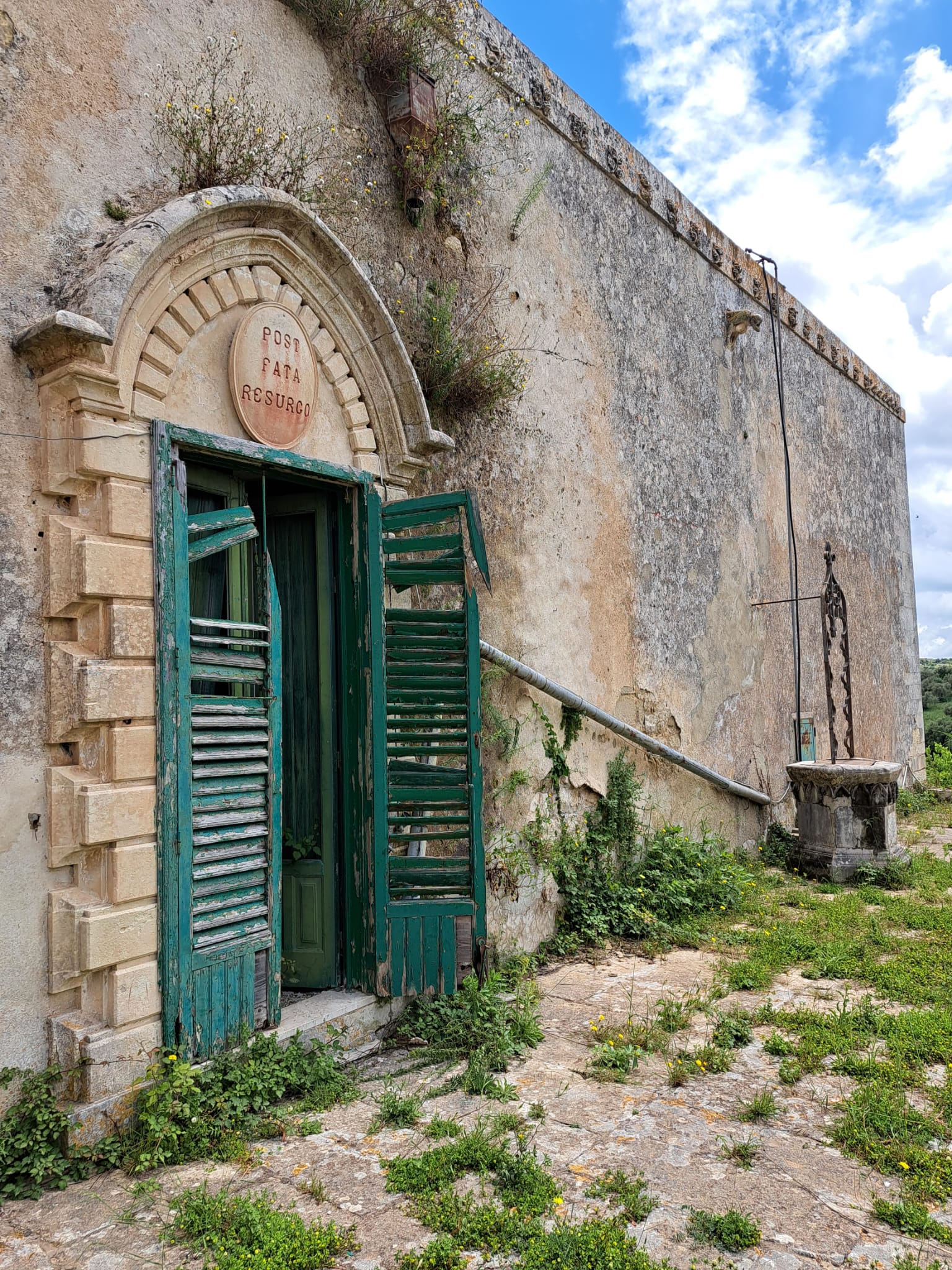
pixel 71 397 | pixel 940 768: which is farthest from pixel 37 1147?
pixel 940 768

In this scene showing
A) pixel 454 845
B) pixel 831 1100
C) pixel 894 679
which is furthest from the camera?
pixel 894 679

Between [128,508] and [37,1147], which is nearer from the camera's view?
[37,1147]

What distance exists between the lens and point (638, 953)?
18.5 ft

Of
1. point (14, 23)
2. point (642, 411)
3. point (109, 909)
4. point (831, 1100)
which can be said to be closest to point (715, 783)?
point (642, 411)

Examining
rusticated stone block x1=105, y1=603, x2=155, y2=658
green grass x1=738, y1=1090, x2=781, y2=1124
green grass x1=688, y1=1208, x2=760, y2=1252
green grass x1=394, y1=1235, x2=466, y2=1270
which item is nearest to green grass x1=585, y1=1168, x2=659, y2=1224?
green grass x1=688, y1=1208, x2=760, y2=1252

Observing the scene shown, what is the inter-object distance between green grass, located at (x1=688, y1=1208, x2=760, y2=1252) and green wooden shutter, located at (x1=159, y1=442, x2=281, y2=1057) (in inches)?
73.8

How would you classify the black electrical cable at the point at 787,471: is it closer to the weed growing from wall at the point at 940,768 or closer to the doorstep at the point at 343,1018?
the weed growing from wall at the point at 940,768

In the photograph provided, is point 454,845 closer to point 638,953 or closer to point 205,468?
point 638,953

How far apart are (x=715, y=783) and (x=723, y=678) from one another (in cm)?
113

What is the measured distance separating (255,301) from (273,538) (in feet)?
4.18

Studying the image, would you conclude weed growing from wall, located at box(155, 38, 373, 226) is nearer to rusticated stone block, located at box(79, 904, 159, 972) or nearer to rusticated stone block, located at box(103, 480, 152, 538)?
rusticated stone block, located at box(103, 480, 152, 538)

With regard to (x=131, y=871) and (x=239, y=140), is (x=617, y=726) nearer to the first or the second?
(x=131, y=871)

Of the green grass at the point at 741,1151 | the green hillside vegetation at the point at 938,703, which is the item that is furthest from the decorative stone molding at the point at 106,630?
the green hillside vegetation at the point at 938,703

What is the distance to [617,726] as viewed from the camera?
254 inches
